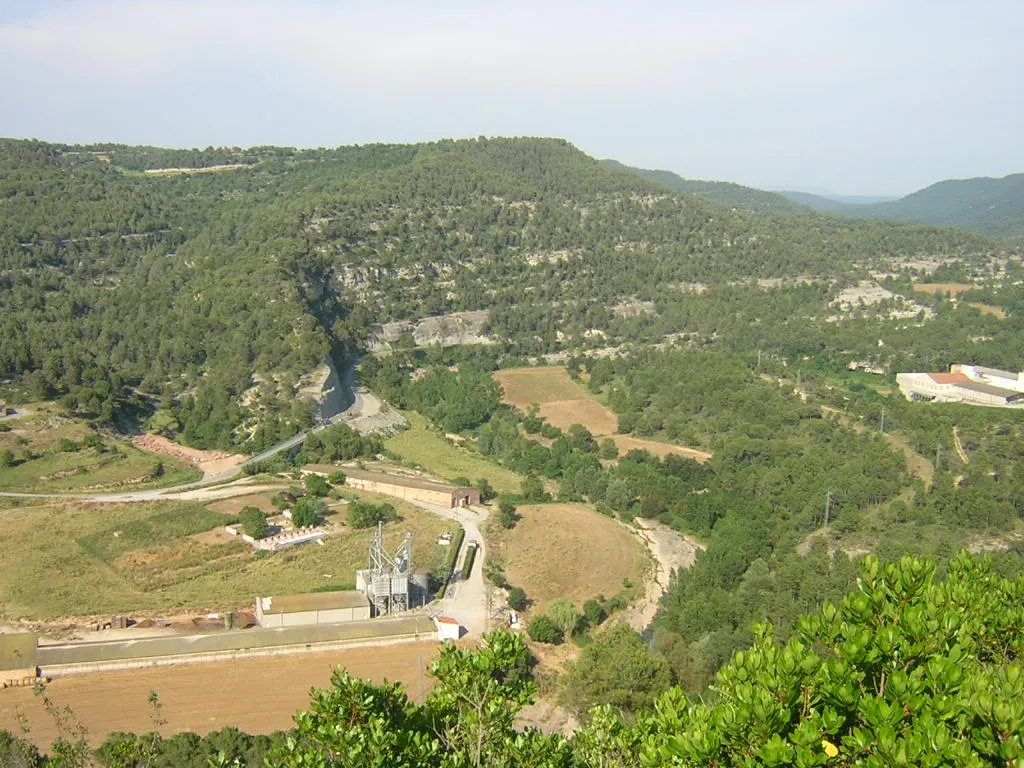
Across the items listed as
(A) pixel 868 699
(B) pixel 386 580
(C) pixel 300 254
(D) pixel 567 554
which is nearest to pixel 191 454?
(B) pixel 386 580

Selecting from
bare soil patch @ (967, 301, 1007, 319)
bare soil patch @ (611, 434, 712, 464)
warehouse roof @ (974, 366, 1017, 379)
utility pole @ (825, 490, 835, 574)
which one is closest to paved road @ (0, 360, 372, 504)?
bare soil patch @ (611, 434, 712, 464)

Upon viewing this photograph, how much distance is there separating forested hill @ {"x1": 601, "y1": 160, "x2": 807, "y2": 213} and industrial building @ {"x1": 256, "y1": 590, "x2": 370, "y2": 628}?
128253mm

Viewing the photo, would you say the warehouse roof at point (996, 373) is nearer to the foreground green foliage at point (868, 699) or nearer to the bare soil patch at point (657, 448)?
the bare soil patch at point (657, 448)

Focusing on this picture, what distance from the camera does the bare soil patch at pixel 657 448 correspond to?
47.6 meters

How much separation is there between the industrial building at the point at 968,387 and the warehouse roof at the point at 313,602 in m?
40.6

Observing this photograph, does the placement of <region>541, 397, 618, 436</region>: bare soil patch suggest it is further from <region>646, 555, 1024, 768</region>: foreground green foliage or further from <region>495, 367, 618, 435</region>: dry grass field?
<region>646, 555, 1024, 768</region>: foreground green foliage

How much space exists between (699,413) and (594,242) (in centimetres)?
3614

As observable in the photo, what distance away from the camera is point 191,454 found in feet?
140

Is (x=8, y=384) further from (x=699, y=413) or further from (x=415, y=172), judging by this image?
(x=415, y=172)

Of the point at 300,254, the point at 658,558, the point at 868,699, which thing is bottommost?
the point at 658,558

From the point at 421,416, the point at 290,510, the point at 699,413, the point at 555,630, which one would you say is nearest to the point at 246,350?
the point at 421,416

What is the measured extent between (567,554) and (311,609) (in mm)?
10998

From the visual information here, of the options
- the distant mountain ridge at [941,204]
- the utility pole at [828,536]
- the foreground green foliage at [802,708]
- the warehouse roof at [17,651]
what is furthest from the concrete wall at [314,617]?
the distant mountain ridge at [941,204]

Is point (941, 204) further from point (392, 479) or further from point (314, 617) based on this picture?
point (314, 617)
